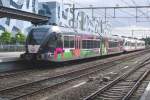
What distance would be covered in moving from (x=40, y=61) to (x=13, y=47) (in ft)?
103

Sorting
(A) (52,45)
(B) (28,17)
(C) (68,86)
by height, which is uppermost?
(B) (28,17)

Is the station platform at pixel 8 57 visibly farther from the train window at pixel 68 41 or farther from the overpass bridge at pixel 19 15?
the train window at pixel 68 41

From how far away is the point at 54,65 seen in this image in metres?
29.9

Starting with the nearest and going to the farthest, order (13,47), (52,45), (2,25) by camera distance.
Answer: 1. (52,45)
2. (13,47)
3. (2,25)

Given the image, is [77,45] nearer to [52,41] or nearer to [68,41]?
→ [68,41]

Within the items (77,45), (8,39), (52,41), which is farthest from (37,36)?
(8,39)

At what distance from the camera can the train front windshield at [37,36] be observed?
25.9 m

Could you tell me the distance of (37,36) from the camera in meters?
26.3

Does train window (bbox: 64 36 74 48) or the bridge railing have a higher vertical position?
train window (bbox: 64 36 74 48)

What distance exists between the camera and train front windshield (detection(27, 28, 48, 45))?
25.9 metres

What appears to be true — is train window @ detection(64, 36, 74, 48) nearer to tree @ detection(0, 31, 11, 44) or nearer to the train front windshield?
the train front windshield

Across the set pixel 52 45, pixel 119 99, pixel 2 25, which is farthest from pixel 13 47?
pixel 119 99

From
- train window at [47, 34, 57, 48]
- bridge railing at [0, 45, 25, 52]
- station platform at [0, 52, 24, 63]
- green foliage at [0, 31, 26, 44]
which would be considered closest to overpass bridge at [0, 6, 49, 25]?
train window at [47, 34, 57, 48]

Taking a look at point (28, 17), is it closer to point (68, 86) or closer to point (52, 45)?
point (52, 45)
